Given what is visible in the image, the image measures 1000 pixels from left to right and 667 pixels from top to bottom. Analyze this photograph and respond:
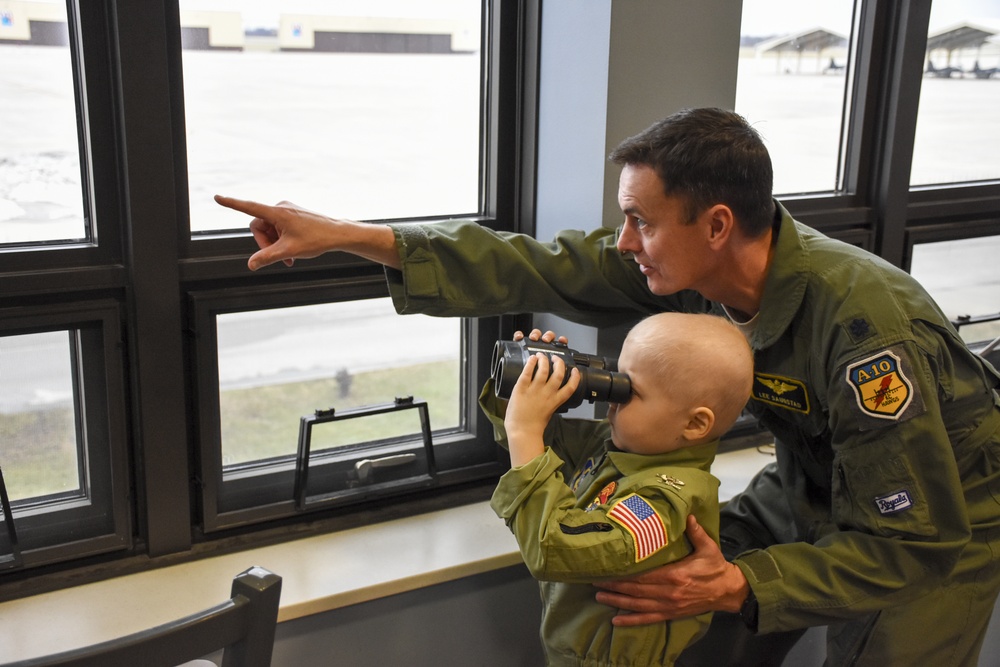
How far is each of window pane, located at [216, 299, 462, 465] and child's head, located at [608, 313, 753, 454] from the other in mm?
670

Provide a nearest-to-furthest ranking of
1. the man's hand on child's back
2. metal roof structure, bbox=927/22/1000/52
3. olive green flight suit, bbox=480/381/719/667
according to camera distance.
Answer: olive green flight suit, bbox=480/381/719/667, the man's hand on child's back, metal roof structure, bbox=927/22/1000/52

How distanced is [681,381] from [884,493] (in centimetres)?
35

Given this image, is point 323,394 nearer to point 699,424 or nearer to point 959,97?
point 699,424

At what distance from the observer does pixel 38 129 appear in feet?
5.01

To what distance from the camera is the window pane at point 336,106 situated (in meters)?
1.65

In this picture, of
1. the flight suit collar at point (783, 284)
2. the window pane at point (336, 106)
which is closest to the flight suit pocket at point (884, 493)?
the flight suit collar at point (783, 284)

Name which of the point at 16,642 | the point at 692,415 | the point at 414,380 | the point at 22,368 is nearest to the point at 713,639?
the point at 692,415

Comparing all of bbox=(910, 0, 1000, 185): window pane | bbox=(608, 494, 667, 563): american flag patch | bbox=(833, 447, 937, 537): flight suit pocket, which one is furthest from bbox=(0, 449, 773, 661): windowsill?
bbox=(910, 0, 1000, 185): window pane

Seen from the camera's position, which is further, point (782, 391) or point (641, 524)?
point (782, 391)

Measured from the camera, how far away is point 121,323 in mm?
1590

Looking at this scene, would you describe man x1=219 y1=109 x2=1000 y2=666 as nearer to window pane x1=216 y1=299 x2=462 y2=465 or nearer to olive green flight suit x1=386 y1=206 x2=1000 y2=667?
olive green flight suit x1=386 y1=206 x2=1000 y2=667

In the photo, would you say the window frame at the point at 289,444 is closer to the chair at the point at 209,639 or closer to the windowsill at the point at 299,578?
the windowsill at the point at 299,578

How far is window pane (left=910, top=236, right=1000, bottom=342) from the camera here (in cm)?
248

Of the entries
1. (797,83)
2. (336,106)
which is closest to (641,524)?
(336,106)
